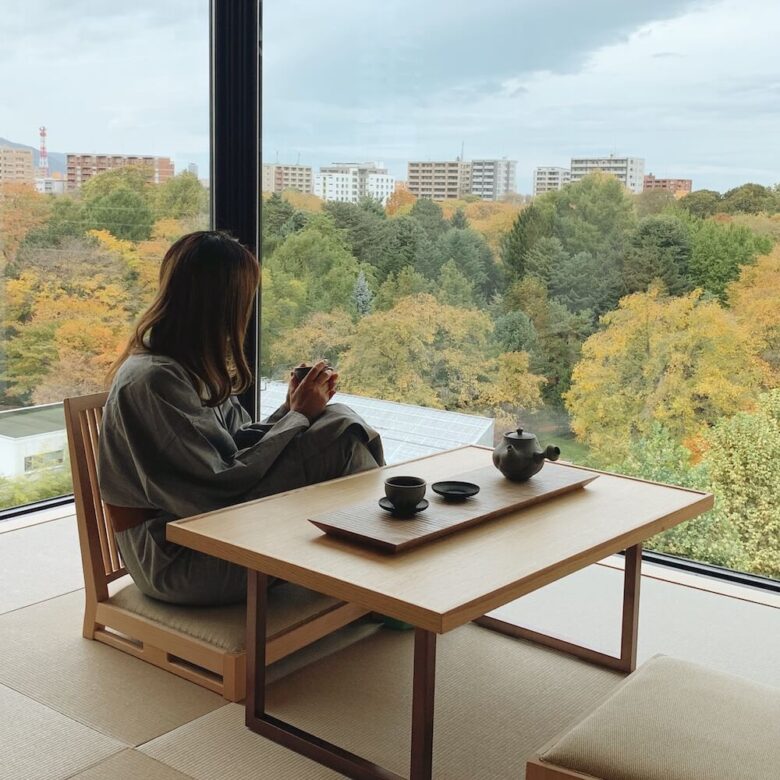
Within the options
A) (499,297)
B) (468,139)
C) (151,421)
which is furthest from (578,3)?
(151,421)

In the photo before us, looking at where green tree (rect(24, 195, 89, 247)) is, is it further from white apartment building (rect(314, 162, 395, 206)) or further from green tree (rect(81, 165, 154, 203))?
white apartment building (rect(314, 162, 395, 206))

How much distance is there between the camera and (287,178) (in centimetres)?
420

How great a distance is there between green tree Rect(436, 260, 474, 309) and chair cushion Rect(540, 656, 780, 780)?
2.28 metres

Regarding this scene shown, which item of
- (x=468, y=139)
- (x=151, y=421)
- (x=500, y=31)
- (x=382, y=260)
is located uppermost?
(x=500, y=31)

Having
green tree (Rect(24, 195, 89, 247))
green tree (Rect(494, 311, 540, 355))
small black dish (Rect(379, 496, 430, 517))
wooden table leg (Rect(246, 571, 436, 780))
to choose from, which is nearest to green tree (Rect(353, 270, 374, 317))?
green tree (Rect(494, 311, 540, 355))

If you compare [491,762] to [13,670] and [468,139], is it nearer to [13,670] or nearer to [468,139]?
[13,670]

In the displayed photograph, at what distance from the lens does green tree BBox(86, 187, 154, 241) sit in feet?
12.4

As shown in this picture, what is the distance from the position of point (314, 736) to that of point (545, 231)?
216cm

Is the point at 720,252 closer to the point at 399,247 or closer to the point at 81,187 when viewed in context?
A: the point at 399,247

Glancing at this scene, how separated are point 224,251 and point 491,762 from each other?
1.35 metres

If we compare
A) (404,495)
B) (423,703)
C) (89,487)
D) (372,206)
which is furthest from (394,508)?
(372,206)

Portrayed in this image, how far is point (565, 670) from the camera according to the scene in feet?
8.35

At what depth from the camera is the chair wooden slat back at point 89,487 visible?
2539 millimetres

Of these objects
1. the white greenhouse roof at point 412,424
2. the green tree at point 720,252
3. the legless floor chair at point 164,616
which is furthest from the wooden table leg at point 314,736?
the green tree at point 720,252
